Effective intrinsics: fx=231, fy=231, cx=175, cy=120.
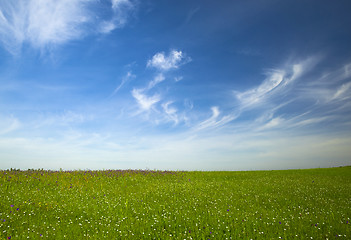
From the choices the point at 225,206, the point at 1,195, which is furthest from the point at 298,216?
the point at 1,195

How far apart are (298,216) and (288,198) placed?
15.1ft

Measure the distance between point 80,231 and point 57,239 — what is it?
919 mm

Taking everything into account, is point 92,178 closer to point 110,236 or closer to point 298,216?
point 110,236

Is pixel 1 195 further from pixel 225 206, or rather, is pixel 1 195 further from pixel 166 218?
pixel 225 206

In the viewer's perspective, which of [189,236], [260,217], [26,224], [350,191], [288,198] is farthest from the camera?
[350,191]

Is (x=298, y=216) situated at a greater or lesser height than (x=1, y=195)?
lesser

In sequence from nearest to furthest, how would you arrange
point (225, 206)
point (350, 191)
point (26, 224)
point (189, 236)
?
point (189, 236), point (26, 224), point (225, 206), point (350, 191)

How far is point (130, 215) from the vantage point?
35.1 ft

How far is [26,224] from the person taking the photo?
9.73 meters

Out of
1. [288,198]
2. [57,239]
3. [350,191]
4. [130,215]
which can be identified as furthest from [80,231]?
[350,191]

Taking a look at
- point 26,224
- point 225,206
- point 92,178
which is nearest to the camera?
point 26,224

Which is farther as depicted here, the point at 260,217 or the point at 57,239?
the point at 260,217

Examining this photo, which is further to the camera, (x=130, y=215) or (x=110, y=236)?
(x=130, y=215)

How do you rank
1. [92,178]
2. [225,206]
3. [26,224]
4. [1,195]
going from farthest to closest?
[92,178], [1,195], [225,206], [26,224]
